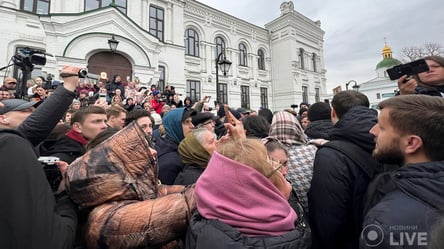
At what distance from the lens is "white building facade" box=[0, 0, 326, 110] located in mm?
12078

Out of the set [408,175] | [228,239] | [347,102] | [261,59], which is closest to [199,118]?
[347,102]

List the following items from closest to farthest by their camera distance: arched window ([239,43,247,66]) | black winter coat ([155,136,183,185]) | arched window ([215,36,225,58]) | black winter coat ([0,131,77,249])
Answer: black winter coat ([0,131,77,249]), black winter coat ([155,136,183,185]), arched window ([215,36,225,58]), arched window ([239,43,247,66])

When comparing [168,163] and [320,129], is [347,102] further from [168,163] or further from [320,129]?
[168,163]

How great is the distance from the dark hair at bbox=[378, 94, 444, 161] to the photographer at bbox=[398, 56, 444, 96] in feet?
4.37

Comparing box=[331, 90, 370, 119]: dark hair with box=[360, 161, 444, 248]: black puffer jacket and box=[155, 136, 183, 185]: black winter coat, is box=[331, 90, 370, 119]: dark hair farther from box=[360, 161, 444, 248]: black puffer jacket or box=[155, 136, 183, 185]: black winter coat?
box=[155, 136, 183, 185]: black winter coat

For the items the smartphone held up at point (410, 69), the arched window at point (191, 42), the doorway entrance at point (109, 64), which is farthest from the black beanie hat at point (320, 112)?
the arched window at point (191, 42)

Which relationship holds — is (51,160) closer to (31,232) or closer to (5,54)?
(31,232)

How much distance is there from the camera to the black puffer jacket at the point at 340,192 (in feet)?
5.68

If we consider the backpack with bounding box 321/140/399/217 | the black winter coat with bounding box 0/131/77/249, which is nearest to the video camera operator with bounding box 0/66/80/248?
the black winter coat with bounding box 0/131/77/249

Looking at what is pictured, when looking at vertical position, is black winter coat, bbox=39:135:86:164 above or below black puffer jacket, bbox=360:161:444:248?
above

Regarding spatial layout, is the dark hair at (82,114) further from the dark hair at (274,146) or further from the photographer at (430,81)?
the photographer at (430,81)

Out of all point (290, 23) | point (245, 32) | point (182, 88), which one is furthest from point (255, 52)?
point (182, 88)

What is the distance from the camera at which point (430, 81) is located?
2.46 meters

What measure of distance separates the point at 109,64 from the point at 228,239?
1487 centimetres
